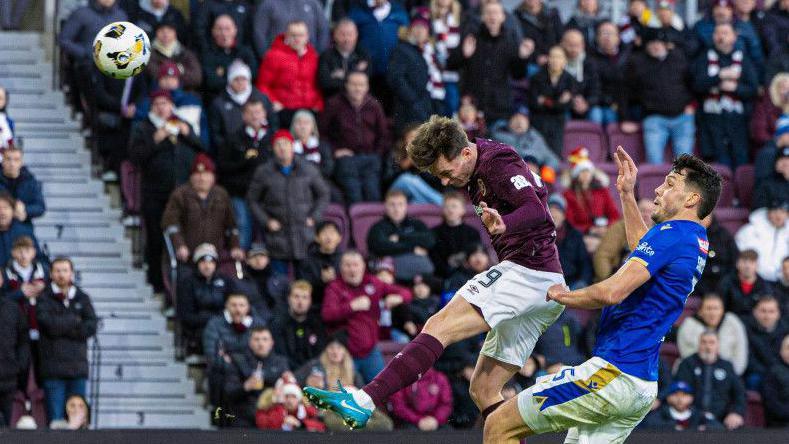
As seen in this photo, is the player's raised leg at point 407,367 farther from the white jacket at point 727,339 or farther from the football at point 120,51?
the white jacket at point 727,339

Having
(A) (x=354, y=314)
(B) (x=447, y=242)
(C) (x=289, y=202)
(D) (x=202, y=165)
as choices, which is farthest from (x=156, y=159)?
(B) (x=447, y=242)

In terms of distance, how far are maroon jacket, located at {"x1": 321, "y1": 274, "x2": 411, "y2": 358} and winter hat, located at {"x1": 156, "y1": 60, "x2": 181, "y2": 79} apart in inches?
117

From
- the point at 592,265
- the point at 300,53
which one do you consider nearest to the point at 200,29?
the point at 300,53

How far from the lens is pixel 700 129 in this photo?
1705cm

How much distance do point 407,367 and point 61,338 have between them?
18.6ft

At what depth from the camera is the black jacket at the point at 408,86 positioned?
1595cm

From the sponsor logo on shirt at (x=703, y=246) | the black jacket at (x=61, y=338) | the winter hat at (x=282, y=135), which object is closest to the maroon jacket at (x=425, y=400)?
the black jacket at (x=61, y=338)

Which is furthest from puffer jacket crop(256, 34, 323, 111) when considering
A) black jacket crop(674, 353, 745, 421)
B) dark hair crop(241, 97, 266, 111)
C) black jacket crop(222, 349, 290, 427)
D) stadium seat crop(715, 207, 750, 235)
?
black jacket crop(674, 353, 745, 421)

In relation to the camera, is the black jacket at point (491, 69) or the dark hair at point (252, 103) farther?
the black jacket at point (491, 69)

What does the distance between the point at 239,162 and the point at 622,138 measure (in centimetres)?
455

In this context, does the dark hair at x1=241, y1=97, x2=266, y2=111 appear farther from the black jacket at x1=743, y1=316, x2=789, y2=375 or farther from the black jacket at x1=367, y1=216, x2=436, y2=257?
the black jacket at x1=743, y1=316, x2=789, y2=375

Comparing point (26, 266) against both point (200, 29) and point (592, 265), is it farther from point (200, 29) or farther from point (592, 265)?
point (592, 265)

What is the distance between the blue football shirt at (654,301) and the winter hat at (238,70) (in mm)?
7985

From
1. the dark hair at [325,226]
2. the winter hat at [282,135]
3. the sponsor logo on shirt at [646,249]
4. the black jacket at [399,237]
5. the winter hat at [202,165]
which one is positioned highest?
the winter hat at [282,135]
